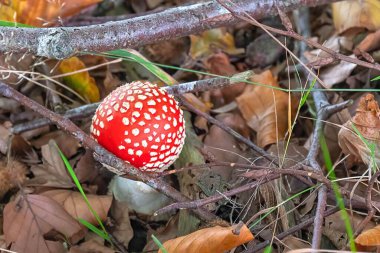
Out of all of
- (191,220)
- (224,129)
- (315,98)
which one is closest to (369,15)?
(315,98)

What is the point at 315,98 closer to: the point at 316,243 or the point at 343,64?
the point at 343,64

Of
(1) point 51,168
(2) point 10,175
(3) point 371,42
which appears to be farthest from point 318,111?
(2) point 10,175

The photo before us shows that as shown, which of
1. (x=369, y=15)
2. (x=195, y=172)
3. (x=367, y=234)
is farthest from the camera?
(x=369, y=15)

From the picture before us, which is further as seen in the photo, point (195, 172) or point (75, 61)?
point (75, 61)

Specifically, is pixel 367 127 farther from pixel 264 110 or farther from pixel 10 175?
pixel 10 175

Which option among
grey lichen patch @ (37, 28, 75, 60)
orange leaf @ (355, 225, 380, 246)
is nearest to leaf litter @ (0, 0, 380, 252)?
orange leaf @ (355, 225, 380, 246)

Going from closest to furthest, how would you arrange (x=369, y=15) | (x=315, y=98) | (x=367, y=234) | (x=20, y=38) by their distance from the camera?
(x=367, y=234)
(x=20, y=38)
(x=315, y=98)
(x=369, y=15)

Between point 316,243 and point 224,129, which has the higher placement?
point 224,129
